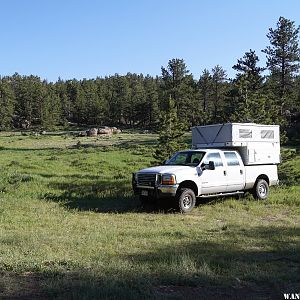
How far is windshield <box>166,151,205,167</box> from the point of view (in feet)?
52.2

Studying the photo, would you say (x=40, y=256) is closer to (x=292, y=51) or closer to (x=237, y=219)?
(x=237, y=219)

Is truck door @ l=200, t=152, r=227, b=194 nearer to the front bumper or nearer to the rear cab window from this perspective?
the rear cab window

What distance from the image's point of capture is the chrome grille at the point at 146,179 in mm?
14680

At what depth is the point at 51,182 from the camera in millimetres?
19797

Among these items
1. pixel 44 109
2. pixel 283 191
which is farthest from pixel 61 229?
pixel 44 109

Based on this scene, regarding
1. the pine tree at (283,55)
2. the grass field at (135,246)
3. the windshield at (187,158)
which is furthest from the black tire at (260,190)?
the pine tree at (283,55)

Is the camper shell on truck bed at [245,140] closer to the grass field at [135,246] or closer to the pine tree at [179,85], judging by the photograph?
the grass field at [135,246]

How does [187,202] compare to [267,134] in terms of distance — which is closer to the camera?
[187,202]

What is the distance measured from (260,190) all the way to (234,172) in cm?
167

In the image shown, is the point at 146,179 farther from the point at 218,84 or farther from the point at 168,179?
the point at 218,84

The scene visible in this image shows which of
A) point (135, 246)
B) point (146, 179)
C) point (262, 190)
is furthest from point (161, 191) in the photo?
point (135, 246)

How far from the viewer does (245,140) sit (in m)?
17.4

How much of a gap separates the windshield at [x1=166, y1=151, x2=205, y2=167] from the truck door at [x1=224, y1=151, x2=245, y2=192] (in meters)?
1.15

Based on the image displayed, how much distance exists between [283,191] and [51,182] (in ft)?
32.7
